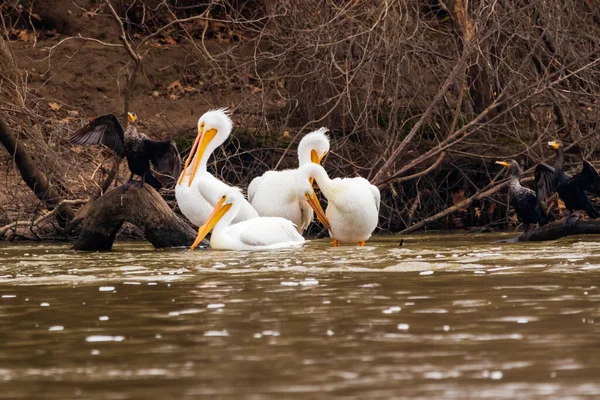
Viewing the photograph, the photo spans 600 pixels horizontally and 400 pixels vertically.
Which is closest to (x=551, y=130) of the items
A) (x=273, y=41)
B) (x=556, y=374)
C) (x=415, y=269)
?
(x=273, y=41)

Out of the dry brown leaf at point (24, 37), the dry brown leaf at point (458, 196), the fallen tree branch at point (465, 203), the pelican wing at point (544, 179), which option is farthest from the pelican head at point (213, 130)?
the dry brown leaf at point (24, 37)

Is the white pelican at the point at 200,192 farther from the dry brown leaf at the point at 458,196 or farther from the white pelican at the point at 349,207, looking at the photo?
the dry brown leaf at the point at 458,196

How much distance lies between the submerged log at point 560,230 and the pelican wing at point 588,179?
0.40 metres

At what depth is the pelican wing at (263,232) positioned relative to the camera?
1050 centimetres

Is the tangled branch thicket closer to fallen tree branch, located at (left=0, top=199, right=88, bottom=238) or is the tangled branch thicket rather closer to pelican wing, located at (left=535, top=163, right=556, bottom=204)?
fallen tree branch, located at (left=0, top=199, right=88, bottom=238)

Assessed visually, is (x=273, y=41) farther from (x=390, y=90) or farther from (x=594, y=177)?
(x=594, y=177)

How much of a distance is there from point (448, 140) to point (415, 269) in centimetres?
437

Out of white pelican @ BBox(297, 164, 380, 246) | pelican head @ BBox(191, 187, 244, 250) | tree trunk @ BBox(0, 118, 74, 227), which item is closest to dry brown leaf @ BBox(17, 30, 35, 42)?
tree trunk @ BBox(0, 118, 74, 227)

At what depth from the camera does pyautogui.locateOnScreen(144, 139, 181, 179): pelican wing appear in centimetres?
1126

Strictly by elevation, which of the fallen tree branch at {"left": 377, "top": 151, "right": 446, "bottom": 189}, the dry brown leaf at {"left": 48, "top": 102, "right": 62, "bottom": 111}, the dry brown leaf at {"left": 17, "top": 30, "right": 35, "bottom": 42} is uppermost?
the dry brown leaf at {"left": 17, "top": 30, "right": 35, "bottom": 42}

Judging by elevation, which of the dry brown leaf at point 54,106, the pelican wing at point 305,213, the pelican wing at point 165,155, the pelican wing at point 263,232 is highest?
the dry brown leaf at point 54,106

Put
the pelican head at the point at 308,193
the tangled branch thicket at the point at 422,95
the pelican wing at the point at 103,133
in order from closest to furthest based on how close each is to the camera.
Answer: the pelican wing at the point at 103,133 < the pelican head at the point at 308,193 < the tangled branch thicket at the point at 422,95

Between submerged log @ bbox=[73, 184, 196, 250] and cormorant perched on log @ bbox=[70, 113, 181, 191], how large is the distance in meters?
0.28

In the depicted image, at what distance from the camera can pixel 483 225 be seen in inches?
547
